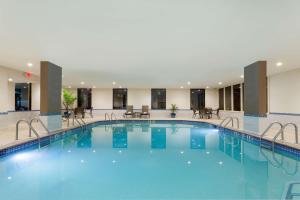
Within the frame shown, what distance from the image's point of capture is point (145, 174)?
3.71 m

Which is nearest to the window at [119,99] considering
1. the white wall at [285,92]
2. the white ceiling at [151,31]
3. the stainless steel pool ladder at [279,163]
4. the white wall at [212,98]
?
the white wall at [212,98]

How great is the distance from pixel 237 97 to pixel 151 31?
37.9 ft

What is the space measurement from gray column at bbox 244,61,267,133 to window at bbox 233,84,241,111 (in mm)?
6465

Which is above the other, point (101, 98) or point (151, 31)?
point (151, 31)

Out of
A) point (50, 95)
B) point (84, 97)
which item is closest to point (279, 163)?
point (50, 95)

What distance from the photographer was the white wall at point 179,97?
741 inches

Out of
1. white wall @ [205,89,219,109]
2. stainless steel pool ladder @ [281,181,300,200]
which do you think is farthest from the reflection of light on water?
white wall @ [205,89,219,109]

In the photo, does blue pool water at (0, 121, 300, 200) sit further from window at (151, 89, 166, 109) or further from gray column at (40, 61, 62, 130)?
window at (151, 89, 166, 109)

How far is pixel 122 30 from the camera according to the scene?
15.7 ft

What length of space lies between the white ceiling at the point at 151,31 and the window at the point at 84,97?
1096cm

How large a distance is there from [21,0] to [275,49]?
6.04m

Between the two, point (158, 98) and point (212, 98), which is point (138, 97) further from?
point (212, 98)

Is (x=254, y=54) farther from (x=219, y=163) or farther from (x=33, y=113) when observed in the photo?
(x=33, y=113)

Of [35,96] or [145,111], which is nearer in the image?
[35,96]
